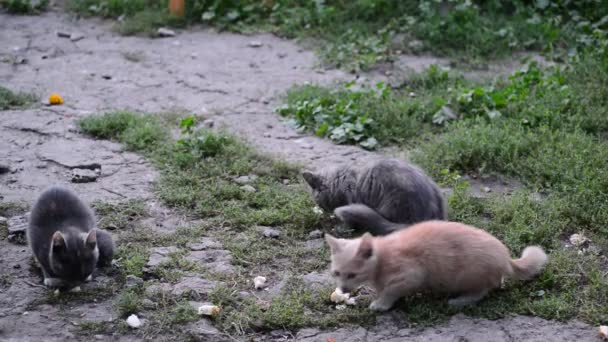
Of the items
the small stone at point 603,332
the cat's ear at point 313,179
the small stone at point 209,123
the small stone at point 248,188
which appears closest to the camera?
the small stone at point 603,332

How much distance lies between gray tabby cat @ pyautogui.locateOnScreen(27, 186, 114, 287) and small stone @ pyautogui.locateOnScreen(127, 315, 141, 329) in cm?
59

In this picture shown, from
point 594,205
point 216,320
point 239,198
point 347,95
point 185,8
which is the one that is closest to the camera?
point 216,320

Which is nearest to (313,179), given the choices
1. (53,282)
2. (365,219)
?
(365,219)

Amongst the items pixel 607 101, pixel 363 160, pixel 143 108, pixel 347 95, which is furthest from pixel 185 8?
pixel 607 101

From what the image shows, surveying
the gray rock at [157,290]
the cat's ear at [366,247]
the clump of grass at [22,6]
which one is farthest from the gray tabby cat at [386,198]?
the clump of grass at [22,6]

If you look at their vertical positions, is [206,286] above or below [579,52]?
below

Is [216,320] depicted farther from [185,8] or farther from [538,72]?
[185,8]

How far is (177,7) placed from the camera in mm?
11445

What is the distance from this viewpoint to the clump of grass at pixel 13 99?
8702 millimetres

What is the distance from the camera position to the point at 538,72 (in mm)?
8961

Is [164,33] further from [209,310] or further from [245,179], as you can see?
[209,310]

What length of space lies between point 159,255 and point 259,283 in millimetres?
900

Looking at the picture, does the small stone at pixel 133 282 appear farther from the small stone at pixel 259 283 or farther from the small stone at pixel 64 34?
the small stone at pixel 64 34

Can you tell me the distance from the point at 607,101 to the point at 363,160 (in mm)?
2821
